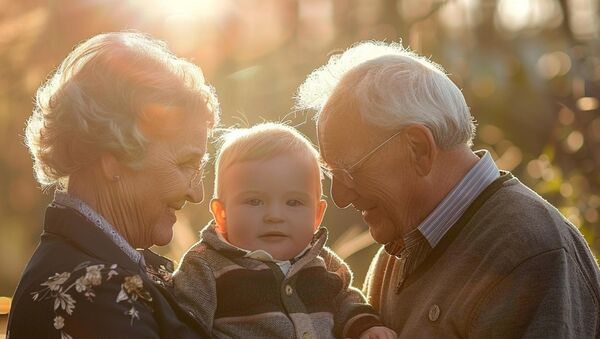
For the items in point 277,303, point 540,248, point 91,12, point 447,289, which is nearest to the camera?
point 540,248

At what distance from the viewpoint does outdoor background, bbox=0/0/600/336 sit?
20.6 ft

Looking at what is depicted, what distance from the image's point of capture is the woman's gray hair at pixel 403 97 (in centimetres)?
351

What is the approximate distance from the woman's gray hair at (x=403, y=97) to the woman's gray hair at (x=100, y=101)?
59 cm

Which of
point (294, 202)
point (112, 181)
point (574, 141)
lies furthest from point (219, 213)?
point (574, 141)

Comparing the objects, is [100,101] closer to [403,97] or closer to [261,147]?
[261,147]

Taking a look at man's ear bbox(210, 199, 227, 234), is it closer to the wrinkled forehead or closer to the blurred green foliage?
the wrinkled forehead

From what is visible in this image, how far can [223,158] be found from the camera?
12.7 feet

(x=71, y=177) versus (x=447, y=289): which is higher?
(x=71, y=177)

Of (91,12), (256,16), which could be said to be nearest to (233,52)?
(256,16)

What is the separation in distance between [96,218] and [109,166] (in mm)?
170

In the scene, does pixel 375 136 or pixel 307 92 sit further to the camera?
pixel 307 92

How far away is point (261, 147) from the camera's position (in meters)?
3.78

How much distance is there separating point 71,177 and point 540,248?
4.88ft

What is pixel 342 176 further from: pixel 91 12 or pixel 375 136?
pixel 91 12
